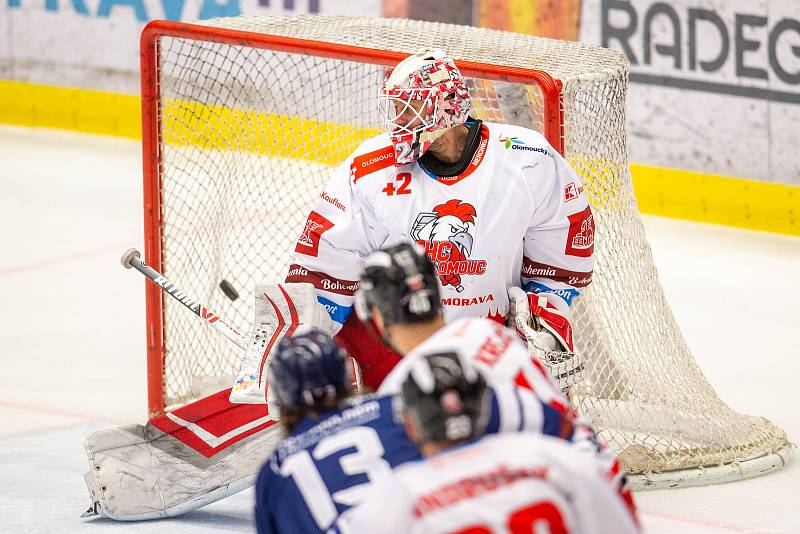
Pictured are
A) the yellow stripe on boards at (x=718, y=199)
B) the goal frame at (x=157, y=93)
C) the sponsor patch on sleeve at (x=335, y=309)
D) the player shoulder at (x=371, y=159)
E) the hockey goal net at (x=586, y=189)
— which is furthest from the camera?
the yellow stripe on boards at (x=718, y=199)

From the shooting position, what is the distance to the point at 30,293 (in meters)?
6.27

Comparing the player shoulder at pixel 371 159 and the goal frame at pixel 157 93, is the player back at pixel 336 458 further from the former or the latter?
the goal frame at pixel 157 93

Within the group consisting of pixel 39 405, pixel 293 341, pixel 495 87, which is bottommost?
pixel 39 405

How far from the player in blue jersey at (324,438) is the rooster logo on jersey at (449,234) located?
125 cm

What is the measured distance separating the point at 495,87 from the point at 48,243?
2.87m

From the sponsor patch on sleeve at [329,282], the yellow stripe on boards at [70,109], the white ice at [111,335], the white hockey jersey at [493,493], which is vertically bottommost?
the white ice at [111,335]

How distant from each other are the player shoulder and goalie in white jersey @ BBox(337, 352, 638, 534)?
5.40ft

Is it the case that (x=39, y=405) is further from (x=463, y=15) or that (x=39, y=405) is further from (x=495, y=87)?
(x=463, y=15)

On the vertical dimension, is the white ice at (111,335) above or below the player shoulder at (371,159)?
below

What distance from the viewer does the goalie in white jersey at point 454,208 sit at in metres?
3.71

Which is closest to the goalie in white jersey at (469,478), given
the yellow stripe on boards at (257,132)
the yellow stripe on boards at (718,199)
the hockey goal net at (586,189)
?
the hockey goal net at (586,189)

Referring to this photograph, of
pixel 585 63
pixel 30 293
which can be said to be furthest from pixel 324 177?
pixel 585 63

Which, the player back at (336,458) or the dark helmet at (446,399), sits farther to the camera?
the player back at (336,458)

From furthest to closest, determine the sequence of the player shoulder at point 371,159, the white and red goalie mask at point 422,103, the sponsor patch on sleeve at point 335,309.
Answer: the sponsor patch on sleeve at point 335,309
the player shoulder at point 371,159
the white and red goalie mask at point 422,103
